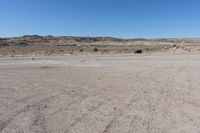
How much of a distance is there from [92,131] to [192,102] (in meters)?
4.54

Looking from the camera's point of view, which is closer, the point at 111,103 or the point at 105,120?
the point at 105,120

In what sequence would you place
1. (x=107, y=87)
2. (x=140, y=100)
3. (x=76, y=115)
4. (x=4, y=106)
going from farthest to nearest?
1. (x=107, y=87)
2. (x=140, y=100)
3. (x=4, y=106)
4. (x=76, y=115)

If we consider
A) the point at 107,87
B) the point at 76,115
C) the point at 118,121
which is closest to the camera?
the point at 118,121

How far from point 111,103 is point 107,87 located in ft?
12.4

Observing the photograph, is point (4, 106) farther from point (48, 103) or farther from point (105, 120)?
point (105, 120)

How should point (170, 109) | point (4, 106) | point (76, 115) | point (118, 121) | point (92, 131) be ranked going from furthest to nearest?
point (4, 106) < point (170, 109) < point (76, 115) < point (118, 121) < point (92, 131)

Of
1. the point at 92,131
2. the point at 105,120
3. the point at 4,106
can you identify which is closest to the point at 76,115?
the point at 105,120

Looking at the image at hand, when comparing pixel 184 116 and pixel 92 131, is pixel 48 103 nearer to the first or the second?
pixel 92 131

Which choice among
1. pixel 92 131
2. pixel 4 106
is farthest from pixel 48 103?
pixel 92 131

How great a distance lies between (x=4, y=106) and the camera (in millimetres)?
10258

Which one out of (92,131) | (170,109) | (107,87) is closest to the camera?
(92,131)

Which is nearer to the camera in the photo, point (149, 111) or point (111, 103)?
point (149, 111)

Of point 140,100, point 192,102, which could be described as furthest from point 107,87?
point 192,102

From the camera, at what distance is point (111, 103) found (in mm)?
10586
